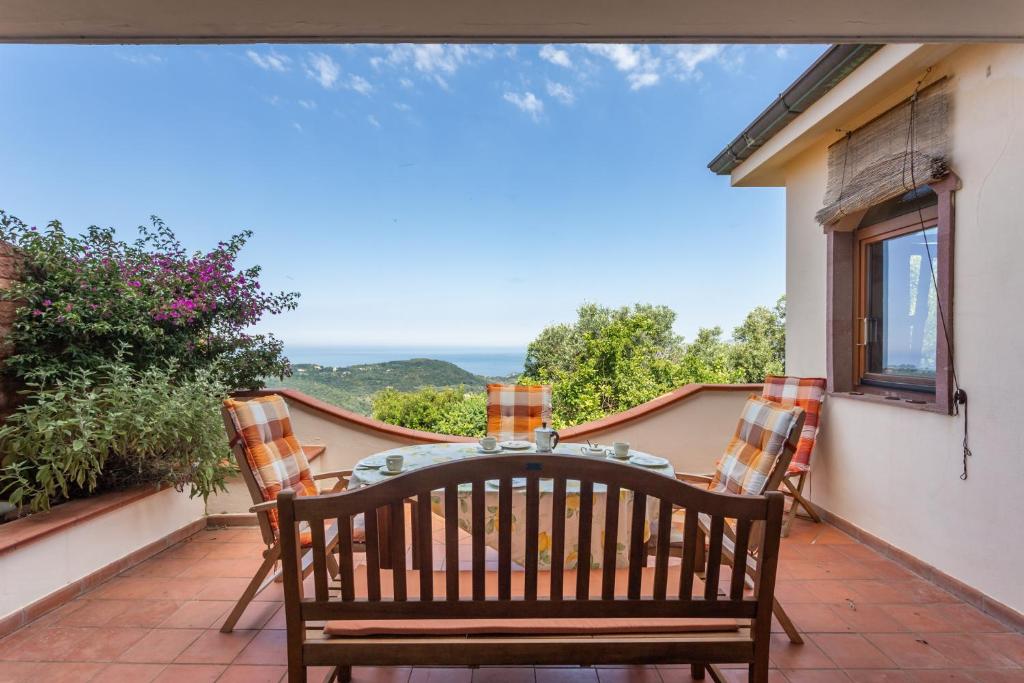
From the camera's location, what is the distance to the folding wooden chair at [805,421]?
342cm

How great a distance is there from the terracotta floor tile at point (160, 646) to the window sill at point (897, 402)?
3731mm

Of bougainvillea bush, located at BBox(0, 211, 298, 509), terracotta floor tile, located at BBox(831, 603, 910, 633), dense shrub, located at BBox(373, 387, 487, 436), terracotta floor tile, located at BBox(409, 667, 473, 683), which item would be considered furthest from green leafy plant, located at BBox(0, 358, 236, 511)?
dense shrub, located at BBox(373, 387, 487, 436)

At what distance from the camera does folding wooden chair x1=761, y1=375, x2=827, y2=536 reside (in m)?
3.42

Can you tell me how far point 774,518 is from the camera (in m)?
1.23

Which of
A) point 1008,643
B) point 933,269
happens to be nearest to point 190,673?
point 1008,643

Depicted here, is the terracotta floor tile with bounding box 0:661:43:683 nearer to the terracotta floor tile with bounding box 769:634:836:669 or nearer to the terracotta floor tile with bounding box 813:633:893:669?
the terracotta floor tile with bounding box 769:634:836:669

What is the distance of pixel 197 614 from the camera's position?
236 centimetres

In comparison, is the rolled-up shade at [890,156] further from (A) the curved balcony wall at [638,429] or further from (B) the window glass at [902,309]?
(A) the curved balcony wall at [638,429]

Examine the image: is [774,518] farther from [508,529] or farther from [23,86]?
[23,86]

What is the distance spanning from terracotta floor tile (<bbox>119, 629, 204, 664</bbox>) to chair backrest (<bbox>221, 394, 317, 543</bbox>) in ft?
1.62

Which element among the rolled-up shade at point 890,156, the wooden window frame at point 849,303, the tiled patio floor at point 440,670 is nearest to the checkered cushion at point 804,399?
the wooden window frame at point 849,303

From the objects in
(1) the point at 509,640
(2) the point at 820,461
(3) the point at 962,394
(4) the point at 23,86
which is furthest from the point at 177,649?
(4) the point at 23,86

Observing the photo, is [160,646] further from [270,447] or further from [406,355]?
[406,355]

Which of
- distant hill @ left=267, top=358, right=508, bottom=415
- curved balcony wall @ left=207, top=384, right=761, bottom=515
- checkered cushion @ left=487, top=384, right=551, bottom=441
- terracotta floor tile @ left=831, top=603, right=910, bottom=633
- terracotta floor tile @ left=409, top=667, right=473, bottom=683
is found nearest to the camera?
terracotta floor tile @ left=409, top=667, right=473, bottom=683
